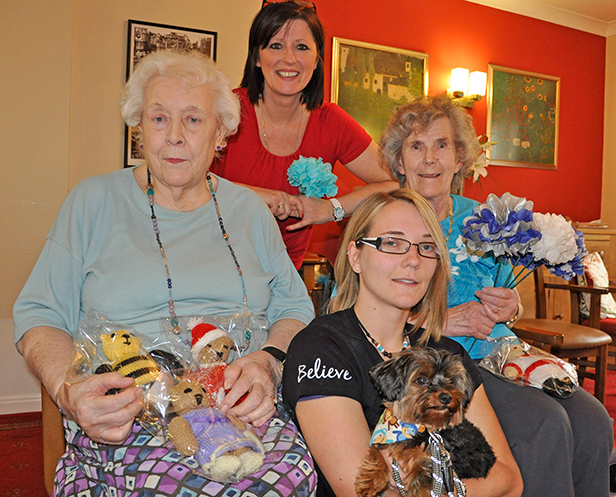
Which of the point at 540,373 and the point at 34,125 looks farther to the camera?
the point at 34,125

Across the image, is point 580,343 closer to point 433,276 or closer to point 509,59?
point 433,276

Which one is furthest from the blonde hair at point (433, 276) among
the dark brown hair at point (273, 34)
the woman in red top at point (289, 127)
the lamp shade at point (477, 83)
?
the lamp shade at point (477, 83)

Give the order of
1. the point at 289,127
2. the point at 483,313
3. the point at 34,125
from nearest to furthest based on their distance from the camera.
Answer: the point at 483,313, the point at 289,127, the point at 34,125

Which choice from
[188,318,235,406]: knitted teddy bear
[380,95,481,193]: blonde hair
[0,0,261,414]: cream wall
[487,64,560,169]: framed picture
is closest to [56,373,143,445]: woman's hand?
[188,318,235,406]: knitted teddy bear

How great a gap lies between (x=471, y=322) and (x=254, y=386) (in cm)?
96

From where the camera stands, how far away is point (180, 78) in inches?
69.7

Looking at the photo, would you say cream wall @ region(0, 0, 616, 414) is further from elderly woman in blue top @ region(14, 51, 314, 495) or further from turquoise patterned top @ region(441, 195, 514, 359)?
turquoise patterned top @ region(441, 195, 514, 359)

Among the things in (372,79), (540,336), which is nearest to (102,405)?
(540,336)

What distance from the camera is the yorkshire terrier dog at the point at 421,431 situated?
1.23 metres

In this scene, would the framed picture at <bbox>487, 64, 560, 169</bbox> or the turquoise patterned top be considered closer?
the turquoise patterned top

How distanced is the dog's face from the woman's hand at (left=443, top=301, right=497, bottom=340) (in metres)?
0.69

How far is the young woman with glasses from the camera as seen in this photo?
1291 millimetres

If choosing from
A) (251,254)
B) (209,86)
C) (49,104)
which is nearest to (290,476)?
(251,254)

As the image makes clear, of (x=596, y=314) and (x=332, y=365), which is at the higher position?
(x=332, y=365)
